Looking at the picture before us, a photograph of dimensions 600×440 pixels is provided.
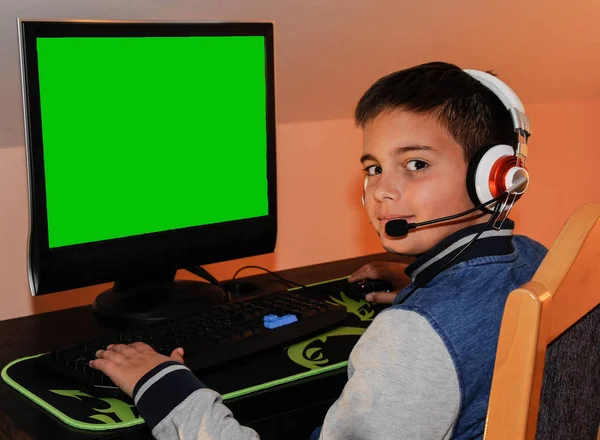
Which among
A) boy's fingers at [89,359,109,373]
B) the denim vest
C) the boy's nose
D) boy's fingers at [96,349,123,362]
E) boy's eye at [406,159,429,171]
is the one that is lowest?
boy's fingers at [89,359,109,373]

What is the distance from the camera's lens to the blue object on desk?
52.9 inches

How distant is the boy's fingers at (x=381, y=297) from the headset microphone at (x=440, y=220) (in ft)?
1.40

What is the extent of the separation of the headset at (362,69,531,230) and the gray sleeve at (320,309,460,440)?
187 millimetres

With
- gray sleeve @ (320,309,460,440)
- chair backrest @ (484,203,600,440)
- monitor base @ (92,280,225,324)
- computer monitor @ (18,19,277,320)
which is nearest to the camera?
chair backrest @ (484,203,600,440)

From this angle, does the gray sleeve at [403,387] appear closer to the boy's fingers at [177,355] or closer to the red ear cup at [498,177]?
the red ear cup at [498,177]

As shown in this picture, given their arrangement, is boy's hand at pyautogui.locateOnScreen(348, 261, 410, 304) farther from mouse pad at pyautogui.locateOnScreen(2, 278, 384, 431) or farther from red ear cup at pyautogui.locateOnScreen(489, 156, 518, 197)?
red ear cup at pyautogui.locateOnScreen(489, 156, 518, 197)

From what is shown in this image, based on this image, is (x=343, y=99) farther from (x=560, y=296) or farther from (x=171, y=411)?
(x=560, y=296)

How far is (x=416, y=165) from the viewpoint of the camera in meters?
1.11

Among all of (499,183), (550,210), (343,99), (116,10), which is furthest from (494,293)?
(550,210)

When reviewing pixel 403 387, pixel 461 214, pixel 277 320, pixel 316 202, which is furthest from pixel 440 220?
pixel 316 202

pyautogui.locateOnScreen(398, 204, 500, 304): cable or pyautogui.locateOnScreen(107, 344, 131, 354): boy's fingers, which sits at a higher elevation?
pyautogui.locateOnScreen(398, 204, 500, 304): cable

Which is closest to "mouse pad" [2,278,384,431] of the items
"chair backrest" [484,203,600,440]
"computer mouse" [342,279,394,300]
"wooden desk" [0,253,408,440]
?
"wooden desk" [0,253,408,440]

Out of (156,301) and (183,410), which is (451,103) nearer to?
(183,410)

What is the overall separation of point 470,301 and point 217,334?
44cm
